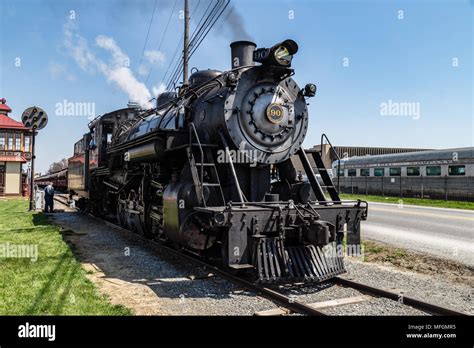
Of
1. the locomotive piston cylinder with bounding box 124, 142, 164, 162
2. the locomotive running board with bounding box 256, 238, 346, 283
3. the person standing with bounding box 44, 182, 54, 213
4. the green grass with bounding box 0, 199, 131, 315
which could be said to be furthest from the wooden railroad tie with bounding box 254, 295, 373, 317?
the person standing with bounding box 44, 182, 54, 213

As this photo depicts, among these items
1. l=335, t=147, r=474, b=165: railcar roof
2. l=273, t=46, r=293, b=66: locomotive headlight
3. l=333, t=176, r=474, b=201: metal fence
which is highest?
l=273, t=46, r=293, b=66: locomotive headlight

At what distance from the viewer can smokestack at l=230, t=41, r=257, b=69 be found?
8.58 m

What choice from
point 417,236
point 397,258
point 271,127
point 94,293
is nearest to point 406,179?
point 417,236

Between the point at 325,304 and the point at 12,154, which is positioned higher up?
the point at 12,154

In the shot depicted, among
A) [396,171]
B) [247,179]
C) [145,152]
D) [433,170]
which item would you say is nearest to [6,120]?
[396,171]

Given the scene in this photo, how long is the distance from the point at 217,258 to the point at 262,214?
5.39 feet

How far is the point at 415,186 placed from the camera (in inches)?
1096

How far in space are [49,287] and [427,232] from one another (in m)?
10.8

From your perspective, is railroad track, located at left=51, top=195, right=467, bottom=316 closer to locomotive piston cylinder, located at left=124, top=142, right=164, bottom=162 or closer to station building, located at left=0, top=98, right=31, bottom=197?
locomotive piston cylinder, located at left=124, top=142, right=164, bottom=162

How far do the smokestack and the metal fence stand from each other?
20291 mm

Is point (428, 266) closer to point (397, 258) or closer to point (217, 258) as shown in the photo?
point (397, 258)

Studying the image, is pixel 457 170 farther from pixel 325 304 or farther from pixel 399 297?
pixel 325 304

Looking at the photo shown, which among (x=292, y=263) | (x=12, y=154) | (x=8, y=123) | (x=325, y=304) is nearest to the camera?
(x=325, y=304)

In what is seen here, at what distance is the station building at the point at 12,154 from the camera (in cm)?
3497
